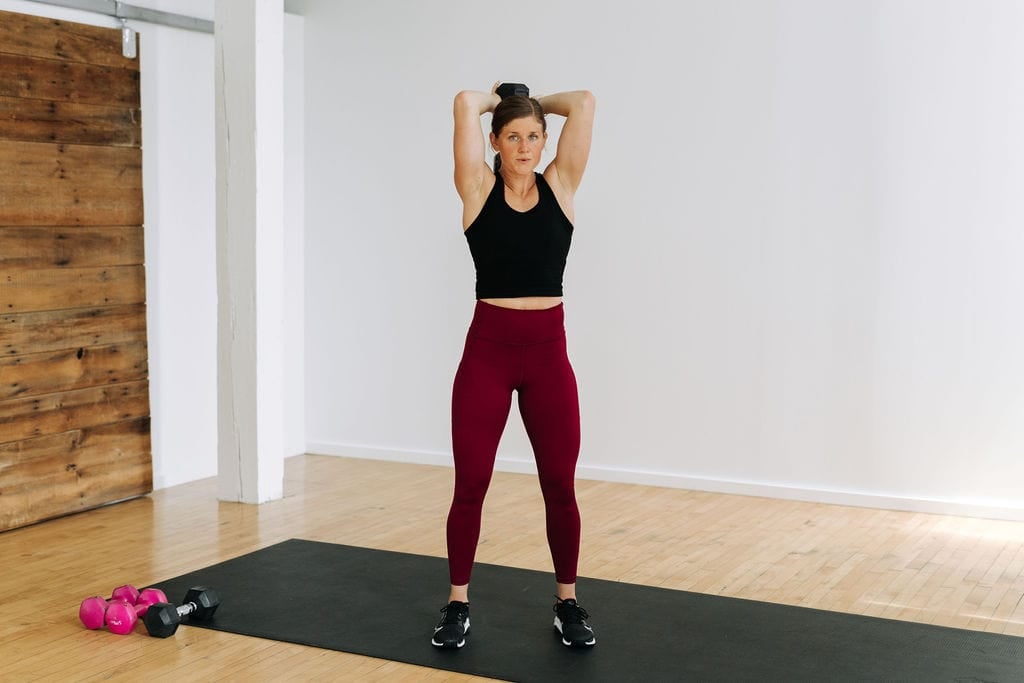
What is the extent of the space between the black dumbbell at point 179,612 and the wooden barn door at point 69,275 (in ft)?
4.78

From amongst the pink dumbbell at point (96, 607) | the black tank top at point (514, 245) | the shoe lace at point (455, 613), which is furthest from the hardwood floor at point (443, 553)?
the black tank top at point (514, 245)

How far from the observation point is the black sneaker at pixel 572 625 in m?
3.28

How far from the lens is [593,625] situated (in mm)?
3482

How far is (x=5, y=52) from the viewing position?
450 centimetres

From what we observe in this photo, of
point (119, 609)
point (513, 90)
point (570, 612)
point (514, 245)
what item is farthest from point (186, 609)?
point (513, 90)

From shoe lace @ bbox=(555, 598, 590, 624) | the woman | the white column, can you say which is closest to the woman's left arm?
the woman

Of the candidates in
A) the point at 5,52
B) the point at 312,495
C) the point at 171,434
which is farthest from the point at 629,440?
the point at 5,52

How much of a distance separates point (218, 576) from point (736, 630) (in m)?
1.68

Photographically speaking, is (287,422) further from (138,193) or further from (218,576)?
(218,576)

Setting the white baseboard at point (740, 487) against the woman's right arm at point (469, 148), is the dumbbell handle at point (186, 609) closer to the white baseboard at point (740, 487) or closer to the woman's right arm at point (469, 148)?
the woman's right arm at point (469, 148)

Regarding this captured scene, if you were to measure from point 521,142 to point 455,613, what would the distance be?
129 cm

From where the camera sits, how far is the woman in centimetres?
322

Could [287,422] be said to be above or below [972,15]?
below

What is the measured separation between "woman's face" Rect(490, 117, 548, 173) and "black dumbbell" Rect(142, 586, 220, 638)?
1506 millimetres
